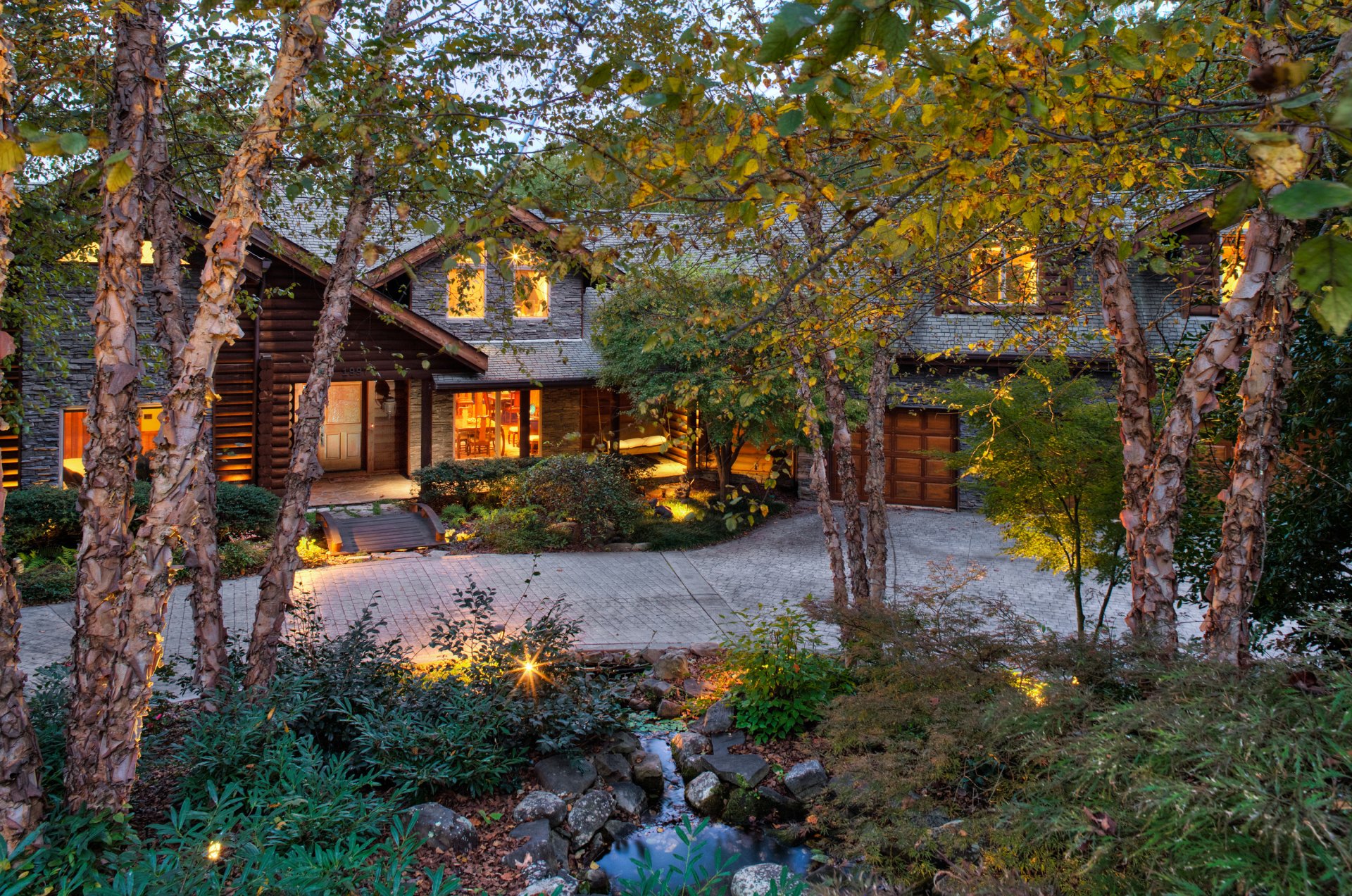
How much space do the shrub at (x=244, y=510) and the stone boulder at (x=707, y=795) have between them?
9832mm

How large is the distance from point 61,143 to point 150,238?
4039 millimetres

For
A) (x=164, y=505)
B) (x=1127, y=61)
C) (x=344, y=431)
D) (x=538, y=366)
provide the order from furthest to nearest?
(x=344, y=431)
(x=538, y=366)
(x=164, y=505)
(x=1127, y=61)

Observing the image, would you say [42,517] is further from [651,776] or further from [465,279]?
[651,776]

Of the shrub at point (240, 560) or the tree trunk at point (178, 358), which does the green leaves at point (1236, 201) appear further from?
the shrub at point (240, 560)

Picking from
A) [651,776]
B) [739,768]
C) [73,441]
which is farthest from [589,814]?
[73,441]

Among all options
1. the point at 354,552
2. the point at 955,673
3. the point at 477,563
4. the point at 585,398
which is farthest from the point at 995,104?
the point at 585,398

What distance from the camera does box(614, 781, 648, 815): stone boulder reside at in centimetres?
671

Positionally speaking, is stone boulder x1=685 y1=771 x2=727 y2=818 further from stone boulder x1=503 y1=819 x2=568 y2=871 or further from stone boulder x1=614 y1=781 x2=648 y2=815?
stone boulder x1=503 y1=819 x2=568 y2=871

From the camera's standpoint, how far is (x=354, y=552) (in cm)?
1502

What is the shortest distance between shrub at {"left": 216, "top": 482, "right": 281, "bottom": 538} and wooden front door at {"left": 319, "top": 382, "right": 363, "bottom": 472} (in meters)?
6.55

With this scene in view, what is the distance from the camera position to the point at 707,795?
6840 mm

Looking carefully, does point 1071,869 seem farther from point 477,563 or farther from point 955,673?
point 477,563

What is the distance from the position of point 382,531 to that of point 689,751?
395 inches

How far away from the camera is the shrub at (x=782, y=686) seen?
756 centimetres
